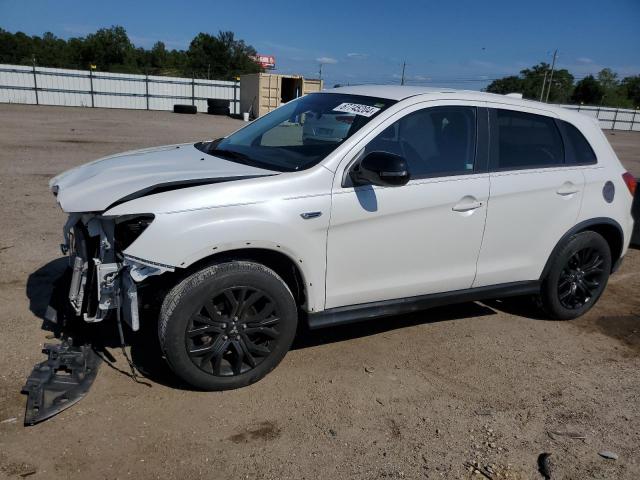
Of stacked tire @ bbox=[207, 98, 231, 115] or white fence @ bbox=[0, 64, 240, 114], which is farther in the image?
stacked tire @ bbox=[207, 98, 231, 115]

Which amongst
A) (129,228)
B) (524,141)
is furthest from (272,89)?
(129,228)

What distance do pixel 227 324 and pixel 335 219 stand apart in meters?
0.94

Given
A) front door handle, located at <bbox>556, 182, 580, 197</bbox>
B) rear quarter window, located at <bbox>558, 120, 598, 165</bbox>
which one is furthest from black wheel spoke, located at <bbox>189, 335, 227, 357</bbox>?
rear quarter window, located at <bbox>558, 120, 598, 165</bbox>

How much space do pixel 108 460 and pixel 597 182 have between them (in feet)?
13.8

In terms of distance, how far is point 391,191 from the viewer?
3.56 m

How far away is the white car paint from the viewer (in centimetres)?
304

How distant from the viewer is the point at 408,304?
387 centimetres

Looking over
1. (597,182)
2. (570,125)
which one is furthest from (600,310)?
(570,125)

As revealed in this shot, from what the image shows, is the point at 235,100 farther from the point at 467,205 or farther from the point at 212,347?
A: the point at 212,347

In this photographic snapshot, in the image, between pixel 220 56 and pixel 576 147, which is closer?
pixel 576 147

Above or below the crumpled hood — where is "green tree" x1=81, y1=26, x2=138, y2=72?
above

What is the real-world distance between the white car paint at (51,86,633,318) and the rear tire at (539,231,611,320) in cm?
18

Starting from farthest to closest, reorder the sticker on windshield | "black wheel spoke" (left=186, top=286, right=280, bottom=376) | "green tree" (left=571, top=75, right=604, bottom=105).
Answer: "green tree" (left=571, top=75, right=604, bottom=105) < the sticker on windshield < "black wheel spoke" (left=186, top=286, right=280, bottom=376)

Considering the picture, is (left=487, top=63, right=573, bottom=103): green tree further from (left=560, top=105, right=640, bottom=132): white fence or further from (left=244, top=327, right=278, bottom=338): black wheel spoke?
(left=244, top=327, right=278, bottom=338): black wheel spoke
